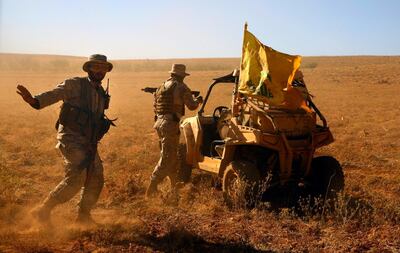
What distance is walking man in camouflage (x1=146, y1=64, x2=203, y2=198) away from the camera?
6840mm

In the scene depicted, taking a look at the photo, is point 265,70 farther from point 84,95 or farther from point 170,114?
point 84,95

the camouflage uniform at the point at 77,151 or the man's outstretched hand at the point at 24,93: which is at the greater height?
A: the man's outstretched hand at the point at 24,93

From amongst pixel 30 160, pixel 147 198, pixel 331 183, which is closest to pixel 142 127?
pixel 30 160

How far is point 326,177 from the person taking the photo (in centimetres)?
668

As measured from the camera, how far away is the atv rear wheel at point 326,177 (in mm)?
6582

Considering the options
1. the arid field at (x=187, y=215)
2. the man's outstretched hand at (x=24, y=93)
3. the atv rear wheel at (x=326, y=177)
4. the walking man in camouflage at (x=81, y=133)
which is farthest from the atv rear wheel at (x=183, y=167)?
the man's outstretched hand at (x=24, y=93)

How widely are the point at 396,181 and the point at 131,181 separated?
4263 millimetres

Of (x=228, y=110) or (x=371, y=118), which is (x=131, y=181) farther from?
(x=371, y=118)

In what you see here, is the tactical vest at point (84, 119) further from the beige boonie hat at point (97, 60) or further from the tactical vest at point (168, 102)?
the tactical vest at point (168, 102)

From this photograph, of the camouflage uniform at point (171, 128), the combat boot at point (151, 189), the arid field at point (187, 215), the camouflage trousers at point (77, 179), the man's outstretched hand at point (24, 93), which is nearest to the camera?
the man's outstretched hand at point (24, 93)

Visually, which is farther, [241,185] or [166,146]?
[166,146]

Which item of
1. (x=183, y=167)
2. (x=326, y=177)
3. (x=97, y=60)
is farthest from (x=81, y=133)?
(x=326, y=177)

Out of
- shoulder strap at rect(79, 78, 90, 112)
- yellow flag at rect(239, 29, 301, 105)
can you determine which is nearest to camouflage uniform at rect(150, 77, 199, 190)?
yellow flag at rect(239, 29, 301, 105)

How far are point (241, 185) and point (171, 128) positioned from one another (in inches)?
57.1
